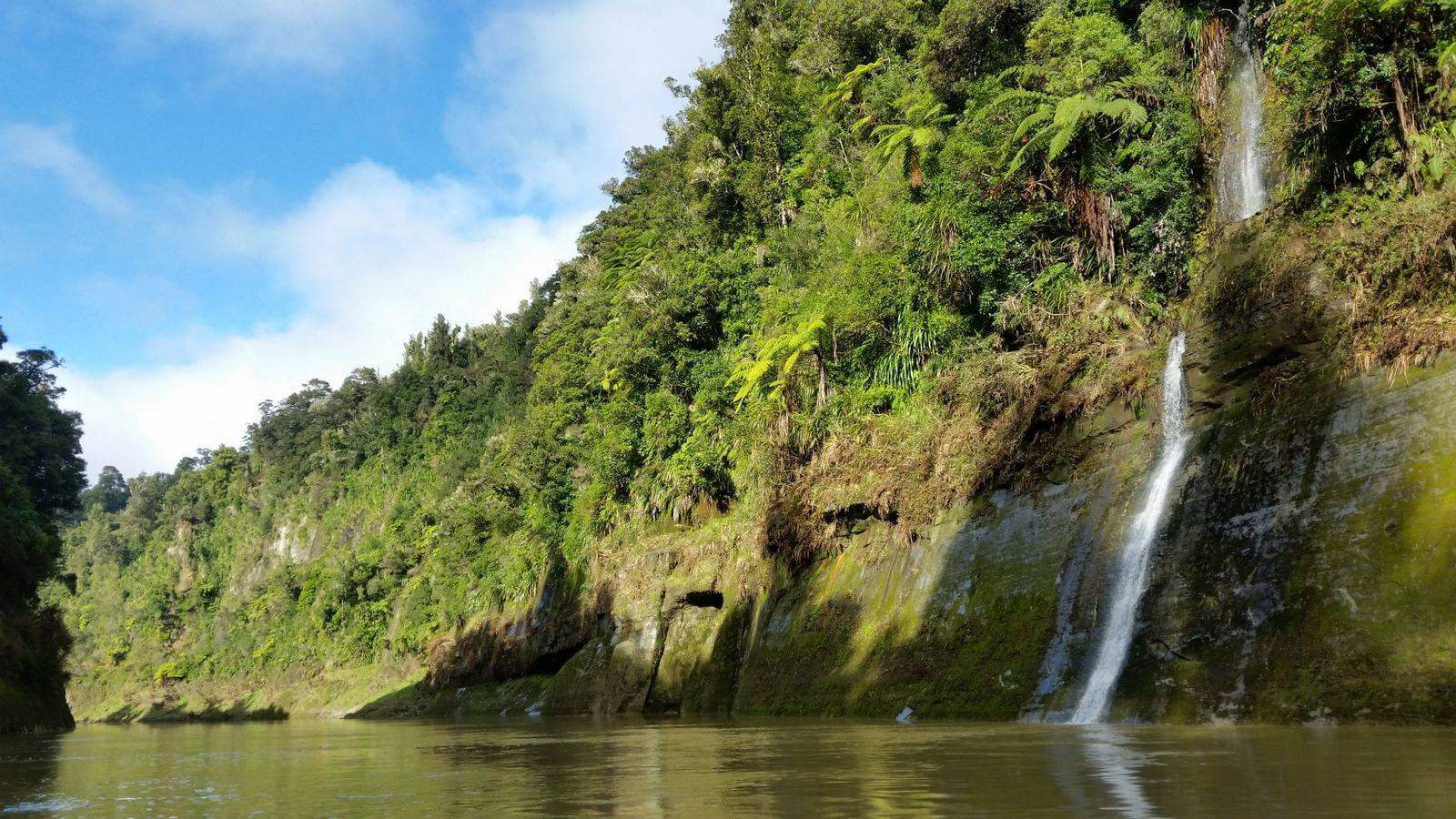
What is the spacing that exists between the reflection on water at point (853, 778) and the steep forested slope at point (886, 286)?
184 inches

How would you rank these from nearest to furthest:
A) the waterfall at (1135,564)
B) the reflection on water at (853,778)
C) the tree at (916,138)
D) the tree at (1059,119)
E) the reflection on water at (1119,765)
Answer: the reflection on water at (1119,765) < the reflection on water at (853,778) < the waterfall at (1135,564) < the tree at (1059,119) < the tree at (916,138)

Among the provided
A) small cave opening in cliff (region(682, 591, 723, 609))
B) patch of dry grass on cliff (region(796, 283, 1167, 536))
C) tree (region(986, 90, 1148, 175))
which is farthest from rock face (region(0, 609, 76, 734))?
tree (region(986, 90, 1148, 175))

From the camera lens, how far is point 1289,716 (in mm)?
9320

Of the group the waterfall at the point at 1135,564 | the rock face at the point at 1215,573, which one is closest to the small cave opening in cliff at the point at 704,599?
the rock face at the point at 1215,573

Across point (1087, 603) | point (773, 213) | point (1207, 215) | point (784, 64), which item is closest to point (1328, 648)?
point (1087, 603)

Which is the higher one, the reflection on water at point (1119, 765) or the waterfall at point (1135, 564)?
the waterfall at point (1135, 564)

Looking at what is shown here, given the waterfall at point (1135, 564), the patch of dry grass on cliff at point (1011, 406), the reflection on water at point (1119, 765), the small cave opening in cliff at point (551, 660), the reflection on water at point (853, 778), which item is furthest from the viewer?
the small cave opening in cliff at point (551, 660)

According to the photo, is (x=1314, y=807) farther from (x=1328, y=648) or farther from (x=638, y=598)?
(x=638, y=598)

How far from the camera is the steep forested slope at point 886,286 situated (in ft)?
42.2

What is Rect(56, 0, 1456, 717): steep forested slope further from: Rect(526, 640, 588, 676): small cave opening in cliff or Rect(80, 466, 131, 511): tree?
Rect(80, 466, 131, 511): tree

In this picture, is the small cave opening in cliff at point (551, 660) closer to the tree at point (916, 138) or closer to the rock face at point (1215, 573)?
the rock face at point (1215, 573)

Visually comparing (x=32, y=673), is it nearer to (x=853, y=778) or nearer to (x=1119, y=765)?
(x=853, y=778)

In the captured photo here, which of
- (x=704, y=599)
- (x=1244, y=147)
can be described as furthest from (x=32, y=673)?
(x=1244, y=147)

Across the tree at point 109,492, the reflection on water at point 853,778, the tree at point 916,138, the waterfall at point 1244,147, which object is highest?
the tree at point 109,492
